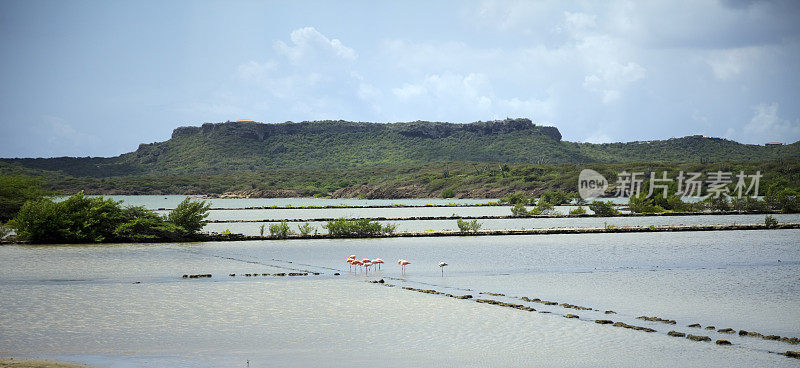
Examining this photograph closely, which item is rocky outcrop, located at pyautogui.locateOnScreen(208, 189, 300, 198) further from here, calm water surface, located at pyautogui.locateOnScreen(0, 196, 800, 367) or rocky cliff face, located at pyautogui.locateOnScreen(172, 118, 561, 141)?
calm water surface, located at pyautogui.locateOnScreen(0, 196, 800, 367)

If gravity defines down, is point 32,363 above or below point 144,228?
below

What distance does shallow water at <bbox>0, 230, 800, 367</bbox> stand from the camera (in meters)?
9.84

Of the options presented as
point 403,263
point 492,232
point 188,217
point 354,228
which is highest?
point 188,217

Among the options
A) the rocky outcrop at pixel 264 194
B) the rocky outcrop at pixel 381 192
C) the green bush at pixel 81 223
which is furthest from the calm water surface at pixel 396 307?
the rocky outcrop at pixel 264 194

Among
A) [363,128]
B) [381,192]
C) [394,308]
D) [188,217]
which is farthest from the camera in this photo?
[363,128]

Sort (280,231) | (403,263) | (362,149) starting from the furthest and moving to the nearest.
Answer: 1. (362,149)
2. (280,231)
3. (403,263)

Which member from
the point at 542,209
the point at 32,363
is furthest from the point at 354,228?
the point at 32,363

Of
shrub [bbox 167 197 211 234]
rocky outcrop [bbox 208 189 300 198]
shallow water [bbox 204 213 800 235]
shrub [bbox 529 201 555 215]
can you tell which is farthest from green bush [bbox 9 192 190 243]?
rocky outcrop [bbox 208 189 300 198]

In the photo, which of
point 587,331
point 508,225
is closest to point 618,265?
point 587,331

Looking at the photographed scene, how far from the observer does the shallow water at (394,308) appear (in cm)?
984

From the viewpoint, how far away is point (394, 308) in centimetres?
1376

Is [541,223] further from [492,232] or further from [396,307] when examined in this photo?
[396,307]

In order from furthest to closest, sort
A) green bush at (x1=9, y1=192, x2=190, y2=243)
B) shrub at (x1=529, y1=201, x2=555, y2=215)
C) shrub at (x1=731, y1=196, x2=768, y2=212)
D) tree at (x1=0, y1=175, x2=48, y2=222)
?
1. shrub at (x1=731, y1=196, x2=768, y2=212)
2. shrub at (x1=529, y1=201, x2=555, y2=215)
3. tree at (x1=0, y1=175, x2=48, y2=222)
4. green bush at (x1=9, y1=192, x2=190, y2=243)

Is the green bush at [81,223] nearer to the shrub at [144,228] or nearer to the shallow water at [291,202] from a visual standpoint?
the shrub at [144,228]
